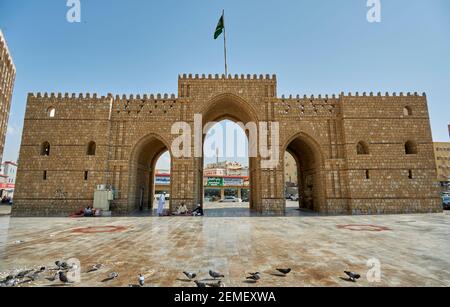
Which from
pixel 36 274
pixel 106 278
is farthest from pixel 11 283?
pixel 106 278

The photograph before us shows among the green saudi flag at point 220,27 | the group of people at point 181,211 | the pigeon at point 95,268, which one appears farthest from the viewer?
the green saudi flag at point 220,27

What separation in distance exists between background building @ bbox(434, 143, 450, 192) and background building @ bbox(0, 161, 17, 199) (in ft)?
341

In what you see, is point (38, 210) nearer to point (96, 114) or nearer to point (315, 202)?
point (96, 114)

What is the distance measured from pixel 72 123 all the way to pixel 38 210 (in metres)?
7.43

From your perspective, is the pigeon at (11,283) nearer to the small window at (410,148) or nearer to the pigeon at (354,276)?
the pigeon at (354,276)

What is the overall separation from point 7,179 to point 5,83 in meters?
43.9

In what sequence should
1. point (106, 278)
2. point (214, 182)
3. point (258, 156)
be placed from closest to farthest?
point (106, 278)
point (258, 156)
point (214, 182)

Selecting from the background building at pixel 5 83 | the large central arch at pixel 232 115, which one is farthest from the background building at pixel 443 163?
the background building at pixel 5 83

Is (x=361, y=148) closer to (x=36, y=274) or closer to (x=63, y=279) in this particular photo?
(x=63, y=279)

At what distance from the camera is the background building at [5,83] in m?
24.8

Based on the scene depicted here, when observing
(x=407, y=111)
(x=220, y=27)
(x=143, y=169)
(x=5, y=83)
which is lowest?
(x=143, y=169)

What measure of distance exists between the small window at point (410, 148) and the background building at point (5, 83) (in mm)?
40483

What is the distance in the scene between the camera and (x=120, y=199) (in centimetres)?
1875

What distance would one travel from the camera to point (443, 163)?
5778 cm
